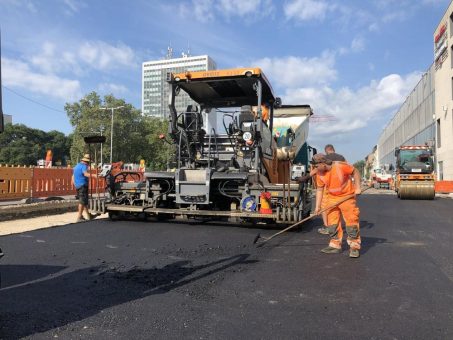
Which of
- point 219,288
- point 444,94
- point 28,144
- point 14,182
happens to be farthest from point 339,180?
point 28,144

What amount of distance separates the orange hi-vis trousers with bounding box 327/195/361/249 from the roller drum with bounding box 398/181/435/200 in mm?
14119

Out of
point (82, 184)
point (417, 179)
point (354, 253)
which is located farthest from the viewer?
point (417, 179)

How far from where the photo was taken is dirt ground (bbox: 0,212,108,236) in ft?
26.8

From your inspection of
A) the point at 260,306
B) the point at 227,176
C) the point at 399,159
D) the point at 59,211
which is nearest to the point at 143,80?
the point at 399,159

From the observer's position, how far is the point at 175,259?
531 centimetres

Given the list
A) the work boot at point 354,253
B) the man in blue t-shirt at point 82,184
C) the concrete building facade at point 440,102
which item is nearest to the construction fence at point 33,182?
the man in blue t-shirt at point 82,184

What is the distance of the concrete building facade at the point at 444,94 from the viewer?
31484mm

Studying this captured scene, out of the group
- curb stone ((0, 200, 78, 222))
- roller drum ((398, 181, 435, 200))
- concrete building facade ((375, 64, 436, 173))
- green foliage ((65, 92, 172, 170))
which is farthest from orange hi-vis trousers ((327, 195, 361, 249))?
green foliage ((65, 92, 172, 170))

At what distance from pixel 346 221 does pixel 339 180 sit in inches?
22.5

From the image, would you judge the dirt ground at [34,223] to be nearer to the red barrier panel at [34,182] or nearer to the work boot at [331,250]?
the red barrier panel at [34,182]

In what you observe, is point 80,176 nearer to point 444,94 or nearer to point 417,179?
point 417,179

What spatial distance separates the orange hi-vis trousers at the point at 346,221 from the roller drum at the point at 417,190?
1412 cm

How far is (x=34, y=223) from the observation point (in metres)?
9.14

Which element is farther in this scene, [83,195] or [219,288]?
[83,195]
